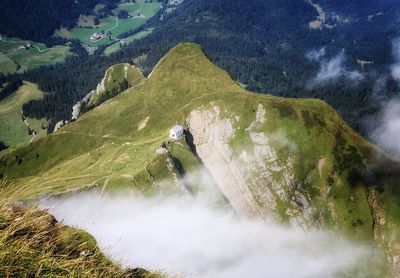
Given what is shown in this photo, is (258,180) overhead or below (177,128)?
below

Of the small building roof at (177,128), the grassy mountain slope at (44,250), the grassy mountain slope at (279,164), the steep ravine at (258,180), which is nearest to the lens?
the grassy mountain slope at (44,250)

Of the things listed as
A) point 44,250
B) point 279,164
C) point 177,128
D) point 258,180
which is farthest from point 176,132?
point 44,250

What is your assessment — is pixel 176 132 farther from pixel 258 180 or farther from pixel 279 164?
pixel 279 164

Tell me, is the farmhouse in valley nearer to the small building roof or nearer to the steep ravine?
the small building roof

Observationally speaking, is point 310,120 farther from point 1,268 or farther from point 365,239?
point 1,268

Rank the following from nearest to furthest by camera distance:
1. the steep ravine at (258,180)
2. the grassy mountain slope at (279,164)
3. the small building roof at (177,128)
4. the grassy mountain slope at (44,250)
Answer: the grassy mountain slope at (44,250) < the grassy mountain slope at (279,164) < the steep ravine at (258,180) < the small building roof at (177,128)

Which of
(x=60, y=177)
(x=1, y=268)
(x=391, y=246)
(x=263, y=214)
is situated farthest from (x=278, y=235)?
(x=1, y=268)

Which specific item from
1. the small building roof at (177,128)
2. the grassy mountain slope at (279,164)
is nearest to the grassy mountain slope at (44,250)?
the grassy mountain slope at (279,164)

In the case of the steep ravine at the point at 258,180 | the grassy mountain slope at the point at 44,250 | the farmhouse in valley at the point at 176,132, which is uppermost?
the grassy mountain slope at the point at 44,250

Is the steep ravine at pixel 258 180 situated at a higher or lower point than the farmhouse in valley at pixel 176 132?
lower

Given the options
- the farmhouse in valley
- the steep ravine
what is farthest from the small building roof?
the steep ravine

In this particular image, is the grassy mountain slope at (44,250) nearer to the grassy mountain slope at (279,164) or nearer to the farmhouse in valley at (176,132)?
the grassy mountain slope at (279,164)
